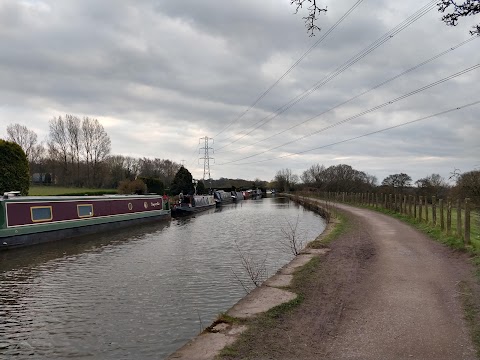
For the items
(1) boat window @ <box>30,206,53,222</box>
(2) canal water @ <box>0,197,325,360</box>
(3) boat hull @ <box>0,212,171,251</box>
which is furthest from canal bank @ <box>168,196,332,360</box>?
(1) boat window @ <box>30,206,53,222</box>

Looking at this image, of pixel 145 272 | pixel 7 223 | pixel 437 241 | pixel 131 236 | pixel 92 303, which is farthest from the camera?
pixel 131 236

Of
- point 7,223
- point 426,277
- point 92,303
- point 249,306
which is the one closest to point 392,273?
point 426,277

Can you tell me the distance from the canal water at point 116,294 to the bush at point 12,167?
4.22 m

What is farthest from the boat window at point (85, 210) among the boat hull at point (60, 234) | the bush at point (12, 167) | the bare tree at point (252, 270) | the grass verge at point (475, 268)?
the grass verge at point (475, 268)

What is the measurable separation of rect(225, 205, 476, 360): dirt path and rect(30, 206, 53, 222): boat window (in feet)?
35.7

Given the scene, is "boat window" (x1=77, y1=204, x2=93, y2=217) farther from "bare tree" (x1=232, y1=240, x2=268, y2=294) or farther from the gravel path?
the gravel path

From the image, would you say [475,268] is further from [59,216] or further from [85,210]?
[85,210]

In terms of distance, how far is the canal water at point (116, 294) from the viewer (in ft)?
18.0

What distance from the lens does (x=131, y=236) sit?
57.9 ft

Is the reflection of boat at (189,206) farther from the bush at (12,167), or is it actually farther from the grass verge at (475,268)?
the grass verge at (475,268)

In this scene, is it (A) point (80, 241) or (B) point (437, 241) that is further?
(A) point (80, 241)

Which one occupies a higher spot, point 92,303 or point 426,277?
point 426,277

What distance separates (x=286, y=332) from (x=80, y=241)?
13.2 meters

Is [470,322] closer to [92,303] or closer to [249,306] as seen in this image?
[249,306]
